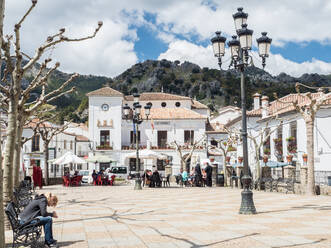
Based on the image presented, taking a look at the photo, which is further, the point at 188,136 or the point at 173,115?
the point at 173,115

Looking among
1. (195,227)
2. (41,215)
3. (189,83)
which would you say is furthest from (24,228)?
(189,83)

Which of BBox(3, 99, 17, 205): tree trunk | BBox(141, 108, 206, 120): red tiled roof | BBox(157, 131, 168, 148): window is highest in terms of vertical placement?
BBox(141, 108, 206, 120): red tiled roof

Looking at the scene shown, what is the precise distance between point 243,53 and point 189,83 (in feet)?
350

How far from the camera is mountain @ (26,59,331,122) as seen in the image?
4067 inches

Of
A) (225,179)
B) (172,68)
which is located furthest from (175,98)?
(172,68)

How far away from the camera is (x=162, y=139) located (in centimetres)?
4875

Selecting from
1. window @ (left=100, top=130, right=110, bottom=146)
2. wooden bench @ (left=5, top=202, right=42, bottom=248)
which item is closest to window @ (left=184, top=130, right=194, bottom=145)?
window @ (left=100, top=130, right=110, bottom=146)

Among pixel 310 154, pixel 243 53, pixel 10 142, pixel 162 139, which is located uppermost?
pixel 243 53

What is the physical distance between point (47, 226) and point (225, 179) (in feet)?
70.8

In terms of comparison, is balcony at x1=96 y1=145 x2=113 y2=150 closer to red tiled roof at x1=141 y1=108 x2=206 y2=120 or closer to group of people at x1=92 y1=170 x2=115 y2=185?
red tiled roof at x1=141 y1=108 x2=206 y2=120

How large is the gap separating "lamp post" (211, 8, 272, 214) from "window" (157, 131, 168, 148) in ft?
122

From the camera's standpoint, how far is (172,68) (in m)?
135

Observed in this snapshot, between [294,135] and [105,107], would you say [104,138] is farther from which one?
[294,135]

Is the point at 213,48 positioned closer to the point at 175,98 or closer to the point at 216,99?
the point at 175,98
